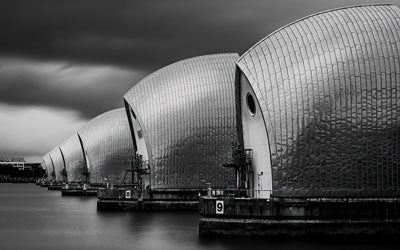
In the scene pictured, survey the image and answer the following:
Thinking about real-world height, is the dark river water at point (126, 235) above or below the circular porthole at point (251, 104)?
below

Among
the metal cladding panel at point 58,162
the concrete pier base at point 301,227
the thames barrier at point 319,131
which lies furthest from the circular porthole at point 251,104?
the metal cladding panel at point 58,162

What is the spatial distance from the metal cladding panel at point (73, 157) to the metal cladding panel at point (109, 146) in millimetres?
20462

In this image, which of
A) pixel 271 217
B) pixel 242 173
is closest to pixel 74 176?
pixel 242 173

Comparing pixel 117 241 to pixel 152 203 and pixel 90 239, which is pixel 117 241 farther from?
pixel 152 203

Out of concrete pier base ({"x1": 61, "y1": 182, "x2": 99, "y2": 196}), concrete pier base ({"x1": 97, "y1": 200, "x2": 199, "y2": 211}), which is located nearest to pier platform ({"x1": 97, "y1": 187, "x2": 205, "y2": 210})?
concrete pier base ({"x1": 97, "y1": 200, "x2": 199, "y2": 211})

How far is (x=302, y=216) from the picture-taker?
39875 mm

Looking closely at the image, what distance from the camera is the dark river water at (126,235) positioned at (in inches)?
1459

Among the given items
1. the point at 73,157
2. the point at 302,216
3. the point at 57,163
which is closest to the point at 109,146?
the point at 73,157

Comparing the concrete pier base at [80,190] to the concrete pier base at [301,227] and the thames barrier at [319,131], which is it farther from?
the concrete pier base at [301,227]

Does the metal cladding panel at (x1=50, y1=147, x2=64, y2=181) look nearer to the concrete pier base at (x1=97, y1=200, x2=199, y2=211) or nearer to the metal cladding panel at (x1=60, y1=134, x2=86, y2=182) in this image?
the metal cladding panel at (x1=60, y1=134, x2=86, y2=182)

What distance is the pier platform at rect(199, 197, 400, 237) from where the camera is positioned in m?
39.6

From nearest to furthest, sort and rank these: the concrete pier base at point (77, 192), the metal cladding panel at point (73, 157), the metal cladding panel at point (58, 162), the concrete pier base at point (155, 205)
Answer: the concrete pier base at point (155, 205), the concrete pier base at point (77, 192), the metal cladding panel at point (73, 157), the metal cladding panel at point (58, 162)

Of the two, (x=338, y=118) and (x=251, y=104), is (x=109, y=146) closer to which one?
(x=251, y=104)

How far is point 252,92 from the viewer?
4584 centimetres
